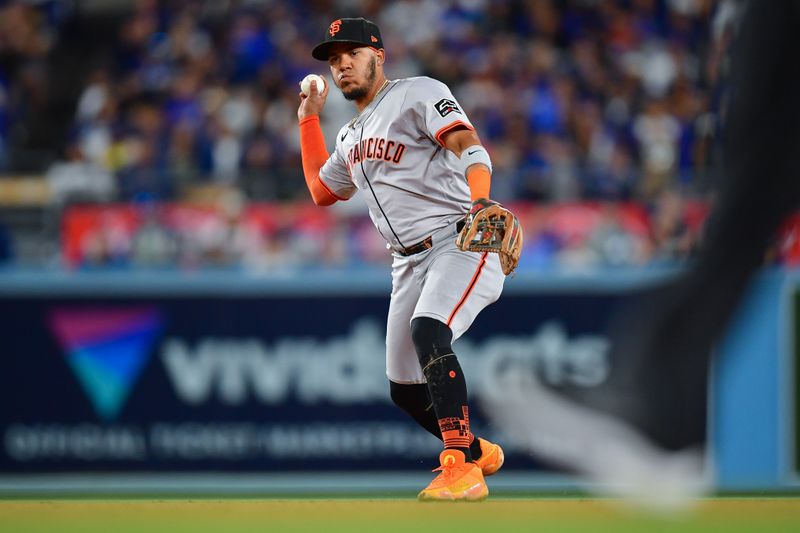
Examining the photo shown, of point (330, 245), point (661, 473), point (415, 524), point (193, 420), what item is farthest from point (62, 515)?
point (330, 245)

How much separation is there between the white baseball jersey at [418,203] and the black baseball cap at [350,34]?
0.26 metres

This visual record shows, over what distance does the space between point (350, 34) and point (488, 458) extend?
225 centimetres

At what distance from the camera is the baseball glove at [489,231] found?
518cm

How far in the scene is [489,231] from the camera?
5188 mm

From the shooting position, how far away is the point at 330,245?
36.9ft

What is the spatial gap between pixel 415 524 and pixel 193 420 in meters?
4.84

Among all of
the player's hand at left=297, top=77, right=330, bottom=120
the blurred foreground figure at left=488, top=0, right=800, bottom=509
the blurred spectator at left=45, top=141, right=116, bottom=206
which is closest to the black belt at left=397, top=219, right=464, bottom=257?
the player's hand at left=297, top=77, right=330, bottom=120

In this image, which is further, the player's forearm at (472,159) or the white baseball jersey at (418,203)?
the white baseball jersey at (418,203)

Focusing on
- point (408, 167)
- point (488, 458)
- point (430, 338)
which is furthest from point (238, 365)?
point (430, 338)

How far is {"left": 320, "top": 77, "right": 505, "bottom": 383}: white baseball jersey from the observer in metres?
5.60

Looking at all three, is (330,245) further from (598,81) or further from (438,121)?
(438,121)

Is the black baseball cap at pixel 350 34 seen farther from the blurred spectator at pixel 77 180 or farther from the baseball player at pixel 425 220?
the blurred spectator at pixel 77 180

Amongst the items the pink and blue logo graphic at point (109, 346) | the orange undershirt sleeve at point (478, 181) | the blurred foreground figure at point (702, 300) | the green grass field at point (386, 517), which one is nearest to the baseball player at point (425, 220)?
the orange undershirt sleeve at point (478, 181)

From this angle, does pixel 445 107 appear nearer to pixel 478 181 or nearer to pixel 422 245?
pixel 478 181
